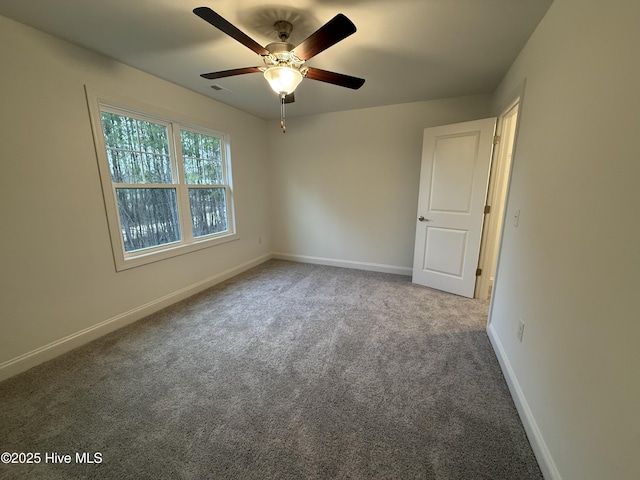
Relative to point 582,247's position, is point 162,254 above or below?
below

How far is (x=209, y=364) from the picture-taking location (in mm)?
1896

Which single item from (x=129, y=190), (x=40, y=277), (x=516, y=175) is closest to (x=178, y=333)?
(x=40, y=277)

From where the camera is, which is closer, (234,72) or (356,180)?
(234,72)

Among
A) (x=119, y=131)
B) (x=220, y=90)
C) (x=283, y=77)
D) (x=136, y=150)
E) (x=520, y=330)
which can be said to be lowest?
(x=520, y=330)

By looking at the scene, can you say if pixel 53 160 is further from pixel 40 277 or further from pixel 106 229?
pixel 40 277

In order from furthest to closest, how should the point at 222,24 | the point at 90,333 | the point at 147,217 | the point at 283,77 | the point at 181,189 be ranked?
the point at 181,189
the point at 147,217
the point at 90,333
the point at 283,77
the point at 222,24

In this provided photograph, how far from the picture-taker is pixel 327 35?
1.34m

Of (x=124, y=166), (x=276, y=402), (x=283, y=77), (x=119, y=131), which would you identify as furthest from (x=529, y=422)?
(x=119, y=131)

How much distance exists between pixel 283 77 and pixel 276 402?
2.11 meters

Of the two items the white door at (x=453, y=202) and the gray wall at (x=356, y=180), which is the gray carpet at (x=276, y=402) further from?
the gray wall at (x=356, y=180)

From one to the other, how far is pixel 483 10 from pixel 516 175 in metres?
1.11

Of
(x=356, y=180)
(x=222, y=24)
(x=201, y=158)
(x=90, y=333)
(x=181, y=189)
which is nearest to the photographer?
(x=222, y=24)

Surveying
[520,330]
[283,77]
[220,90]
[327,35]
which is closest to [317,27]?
[283,77]

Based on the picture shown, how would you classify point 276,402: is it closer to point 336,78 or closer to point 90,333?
point 90,333
